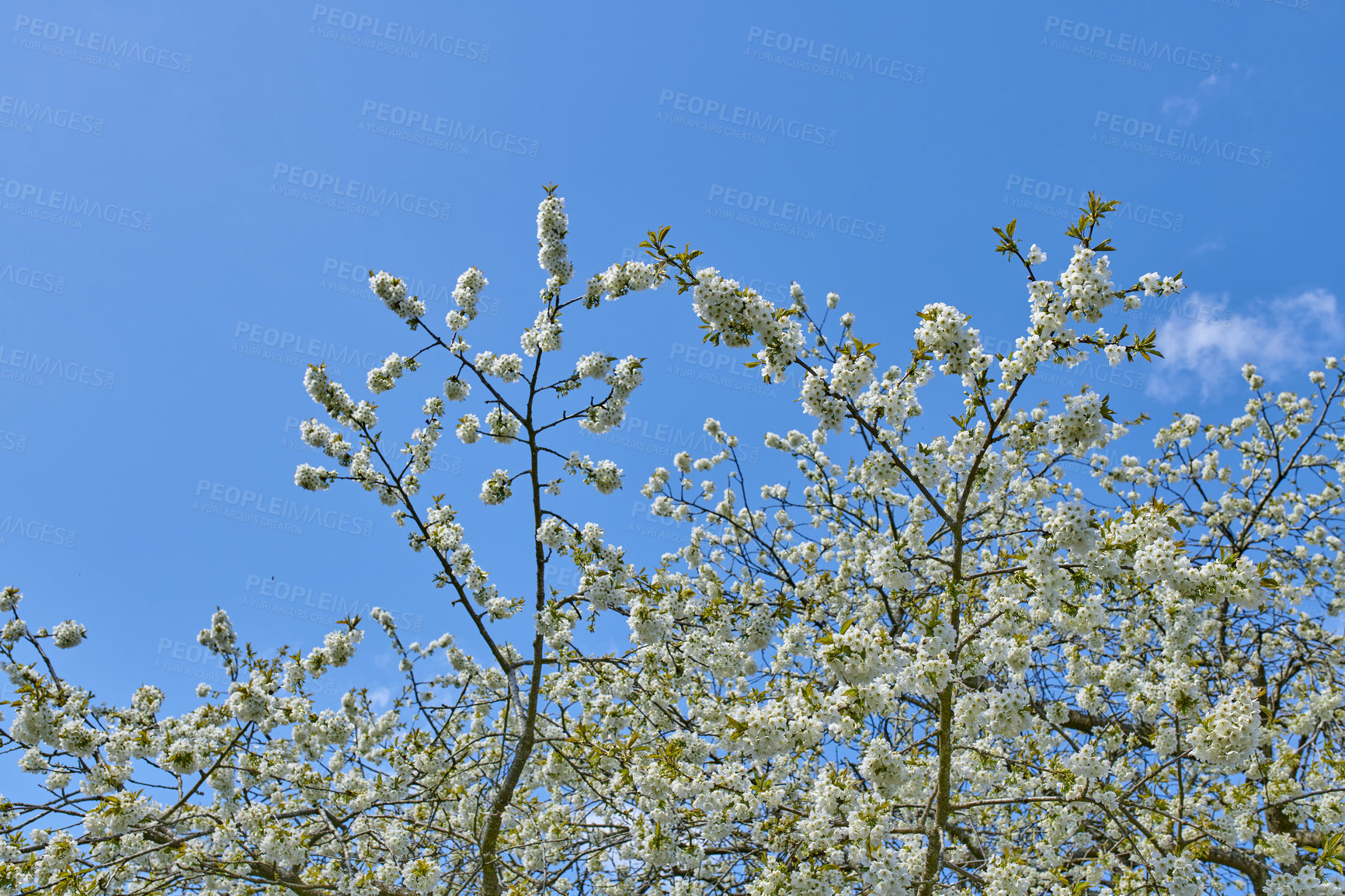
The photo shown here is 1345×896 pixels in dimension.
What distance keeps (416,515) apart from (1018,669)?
15.2ft

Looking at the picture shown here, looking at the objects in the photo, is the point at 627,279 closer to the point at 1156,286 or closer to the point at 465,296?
the point at 465,296

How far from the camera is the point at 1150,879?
4.33 metres

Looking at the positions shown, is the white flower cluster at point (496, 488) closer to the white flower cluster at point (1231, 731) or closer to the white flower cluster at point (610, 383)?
the white flower cluster at point (610, 383)

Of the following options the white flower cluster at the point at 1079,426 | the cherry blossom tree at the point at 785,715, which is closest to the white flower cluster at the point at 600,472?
the cherry blossom tree at the point at 785,715

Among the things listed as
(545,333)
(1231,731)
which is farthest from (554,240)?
(1231,731)

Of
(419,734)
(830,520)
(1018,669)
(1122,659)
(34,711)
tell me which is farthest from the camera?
(830,520)

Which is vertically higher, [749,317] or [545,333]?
[545,333]

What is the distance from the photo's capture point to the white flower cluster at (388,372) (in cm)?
604

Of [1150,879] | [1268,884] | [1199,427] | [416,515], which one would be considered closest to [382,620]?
[416,515]

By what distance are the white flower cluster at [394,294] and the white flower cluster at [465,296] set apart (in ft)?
1.13

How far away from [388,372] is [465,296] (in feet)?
3.14

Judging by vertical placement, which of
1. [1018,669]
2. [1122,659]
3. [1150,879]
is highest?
[1122,659]

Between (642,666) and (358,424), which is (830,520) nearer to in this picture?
(642,666)

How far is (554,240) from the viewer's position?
541 centimetres
